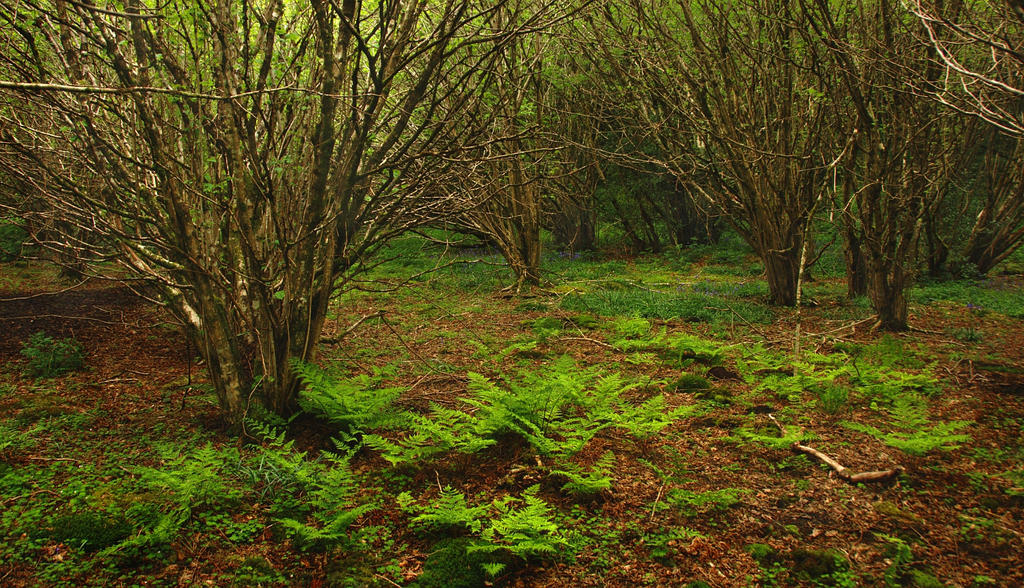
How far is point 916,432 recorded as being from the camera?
3566mm

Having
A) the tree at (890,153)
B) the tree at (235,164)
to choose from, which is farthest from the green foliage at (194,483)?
the tree at (890,153)

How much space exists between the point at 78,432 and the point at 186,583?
219 centimetres

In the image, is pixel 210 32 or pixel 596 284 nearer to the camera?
pixel 210 32

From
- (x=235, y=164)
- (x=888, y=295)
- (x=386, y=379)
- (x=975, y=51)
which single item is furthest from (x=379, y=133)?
(x=975, y=51)

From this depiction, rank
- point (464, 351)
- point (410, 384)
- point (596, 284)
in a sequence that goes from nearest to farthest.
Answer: point (410, 384) → point (464, 351) → point (596, 284)

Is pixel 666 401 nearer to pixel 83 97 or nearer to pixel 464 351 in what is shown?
pixel 464 351

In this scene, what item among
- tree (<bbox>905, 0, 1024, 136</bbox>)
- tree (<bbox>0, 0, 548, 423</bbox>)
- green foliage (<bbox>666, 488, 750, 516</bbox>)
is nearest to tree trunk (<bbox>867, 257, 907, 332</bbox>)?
tree (<bbox>905, 0, 1024, 136</bbox>)

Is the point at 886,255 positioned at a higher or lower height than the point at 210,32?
lower

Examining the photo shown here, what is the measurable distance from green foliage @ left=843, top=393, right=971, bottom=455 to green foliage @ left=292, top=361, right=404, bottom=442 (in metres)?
2.99

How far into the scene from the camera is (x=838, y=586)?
7.81 feet

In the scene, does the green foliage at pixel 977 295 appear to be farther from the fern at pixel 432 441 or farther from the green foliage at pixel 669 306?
the fern at pixel 432 441

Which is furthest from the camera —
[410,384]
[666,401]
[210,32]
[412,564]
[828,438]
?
[410,384]

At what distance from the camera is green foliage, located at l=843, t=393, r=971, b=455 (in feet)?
10.8

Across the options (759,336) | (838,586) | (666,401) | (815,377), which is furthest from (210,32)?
(759,336)
